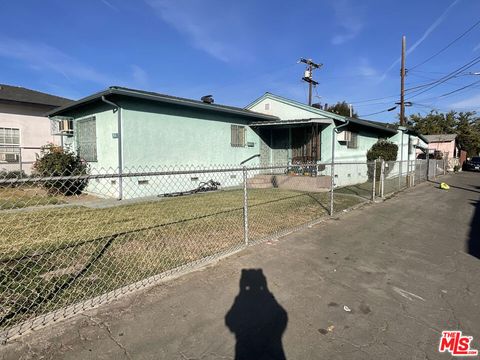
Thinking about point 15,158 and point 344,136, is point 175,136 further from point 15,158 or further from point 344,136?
point 15,158

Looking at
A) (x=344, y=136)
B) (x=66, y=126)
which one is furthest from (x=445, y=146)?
(x=66, y=126)

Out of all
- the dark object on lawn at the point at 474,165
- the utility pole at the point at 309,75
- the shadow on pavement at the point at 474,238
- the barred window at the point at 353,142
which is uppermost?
the utility pole at the point at 309,75

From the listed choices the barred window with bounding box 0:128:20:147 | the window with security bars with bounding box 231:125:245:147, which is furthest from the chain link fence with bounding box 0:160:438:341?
the barred window with bounding box 0:128:20:147

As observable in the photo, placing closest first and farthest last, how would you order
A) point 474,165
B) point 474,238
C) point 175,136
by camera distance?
point 474,238 → point 175,136 → point 474,165

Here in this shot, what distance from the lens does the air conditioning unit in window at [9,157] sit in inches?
616

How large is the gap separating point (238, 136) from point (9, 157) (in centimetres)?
1218

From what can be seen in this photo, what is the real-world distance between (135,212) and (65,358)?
584cm

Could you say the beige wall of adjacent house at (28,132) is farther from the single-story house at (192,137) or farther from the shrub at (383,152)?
the shrub at (383,152)

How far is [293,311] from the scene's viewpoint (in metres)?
3.07

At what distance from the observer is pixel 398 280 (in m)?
3.88

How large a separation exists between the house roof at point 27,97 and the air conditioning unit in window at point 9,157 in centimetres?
290

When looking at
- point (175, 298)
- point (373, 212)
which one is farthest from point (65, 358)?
point (373, 212)

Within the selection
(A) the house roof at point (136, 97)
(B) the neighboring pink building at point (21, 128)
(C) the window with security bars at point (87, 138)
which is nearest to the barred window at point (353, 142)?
(A) the house roof at point (136, 97)

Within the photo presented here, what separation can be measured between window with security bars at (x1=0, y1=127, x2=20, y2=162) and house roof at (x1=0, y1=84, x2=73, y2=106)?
5.61ft
